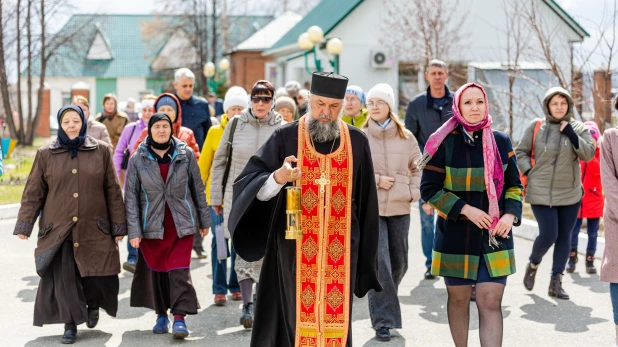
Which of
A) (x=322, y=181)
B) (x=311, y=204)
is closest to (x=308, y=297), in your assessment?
(x=311, y=204)

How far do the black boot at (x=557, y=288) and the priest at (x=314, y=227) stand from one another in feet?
13.1

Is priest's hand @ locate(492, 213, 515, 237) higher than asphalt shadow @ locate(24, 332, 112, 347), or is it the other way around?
priest's hand @ locate(492, 213, 515, 237)

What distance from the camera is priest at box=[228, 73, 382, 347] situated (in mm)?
5578

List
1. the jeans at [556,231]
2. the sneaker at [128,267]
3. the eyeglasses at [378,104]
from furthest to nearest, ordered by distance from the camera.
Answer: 1. the sneaker at [128,267]
2. the jeans at [556,231]
3. the eyeglasses at [378,104]

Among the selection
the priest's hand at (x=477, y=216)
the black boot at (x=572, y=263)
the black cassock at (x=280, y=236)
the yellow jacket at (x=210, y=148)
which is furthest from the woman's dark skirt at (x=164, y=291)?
the black boot at (x=572, y=263)

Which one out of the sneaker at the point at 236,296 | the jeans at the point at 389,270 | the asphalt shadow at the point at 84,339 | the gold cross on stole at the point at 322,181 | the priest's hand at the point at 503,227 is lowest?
the asphalt shadow at the point at 84,339

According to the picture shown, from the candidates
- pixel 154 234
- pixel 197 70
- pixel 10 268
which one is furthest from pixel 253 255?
pixel 197 70

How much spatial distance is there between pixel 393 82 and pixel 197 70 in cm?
1990

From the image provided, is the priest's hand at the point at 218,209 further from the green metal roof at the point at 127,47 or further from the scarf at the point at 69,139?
the green metal roof at the point at 127,47

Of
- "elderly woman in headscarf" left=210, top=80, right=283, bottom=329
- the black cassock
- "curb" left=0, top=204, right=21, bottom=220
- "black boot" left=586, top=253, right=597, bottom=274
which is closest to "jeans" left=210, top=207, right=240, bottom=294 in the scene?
"elderly woman in headscarf" left=210, top=80, right=283, bottom=329

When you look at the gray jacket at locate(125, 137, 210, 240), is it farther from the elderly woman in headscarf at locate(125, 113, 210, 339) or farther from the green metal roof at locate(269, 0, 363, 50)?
the green metal roof at locate(269, 0, 363, 50)

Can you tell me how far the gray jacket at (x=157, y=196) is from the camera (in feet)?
25.7

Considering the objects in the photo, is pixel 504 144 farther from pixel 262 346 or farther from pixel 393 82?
pixel 393 82

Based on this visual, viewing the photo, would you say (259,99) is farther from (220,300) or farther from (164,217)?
(220,300)
